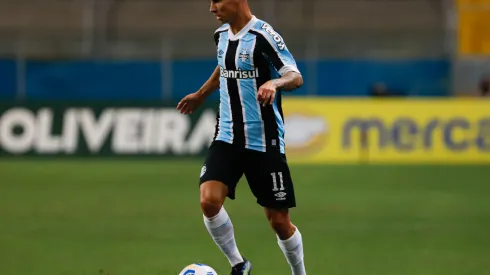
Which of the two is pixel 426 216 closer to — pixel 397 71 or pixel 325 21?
pixel 397 71

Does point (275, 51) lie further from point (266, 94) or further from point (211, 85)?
point (211, 85)

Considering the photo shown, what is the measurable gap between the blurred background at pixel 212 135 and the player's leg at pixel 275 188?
1.22 metres

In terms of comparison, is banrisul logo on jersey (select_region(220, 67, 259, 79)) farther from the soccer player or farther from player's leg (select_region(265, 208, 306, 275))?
player's leg (select_region(265, 208, 306, 275))

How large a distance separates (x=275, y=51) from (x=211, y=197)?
117 centimetres

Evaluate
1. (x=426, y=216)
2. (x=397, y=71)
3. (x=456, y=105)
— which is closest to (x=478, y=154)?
(x=456, y=105)

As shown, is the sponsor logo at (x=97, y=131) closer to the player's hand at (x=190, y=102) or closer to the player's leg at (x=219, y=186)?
the player's hand at (x=190, y=102)

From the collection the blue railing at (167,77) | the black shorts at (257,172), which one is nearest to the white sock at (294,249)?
the black shorts at (257,172)

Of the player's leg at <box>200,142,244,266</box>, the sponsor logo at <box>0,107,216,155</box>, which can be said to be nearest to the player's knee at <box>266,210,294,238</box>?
the player's leg at <box>200,142,244,266</box>

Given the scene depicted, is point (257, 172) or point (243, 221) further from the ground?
point (257, 172)

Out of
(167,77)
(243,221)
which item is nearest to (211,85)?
(243,221)

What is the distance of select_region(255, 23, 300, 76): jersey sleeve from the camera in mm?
7508

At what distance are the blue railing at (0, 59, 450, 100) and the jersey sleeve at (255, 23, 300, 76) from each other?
19598mm

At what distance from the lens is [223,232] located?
7797mm

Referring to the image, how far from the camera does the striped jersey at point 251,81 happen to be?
757 cm
